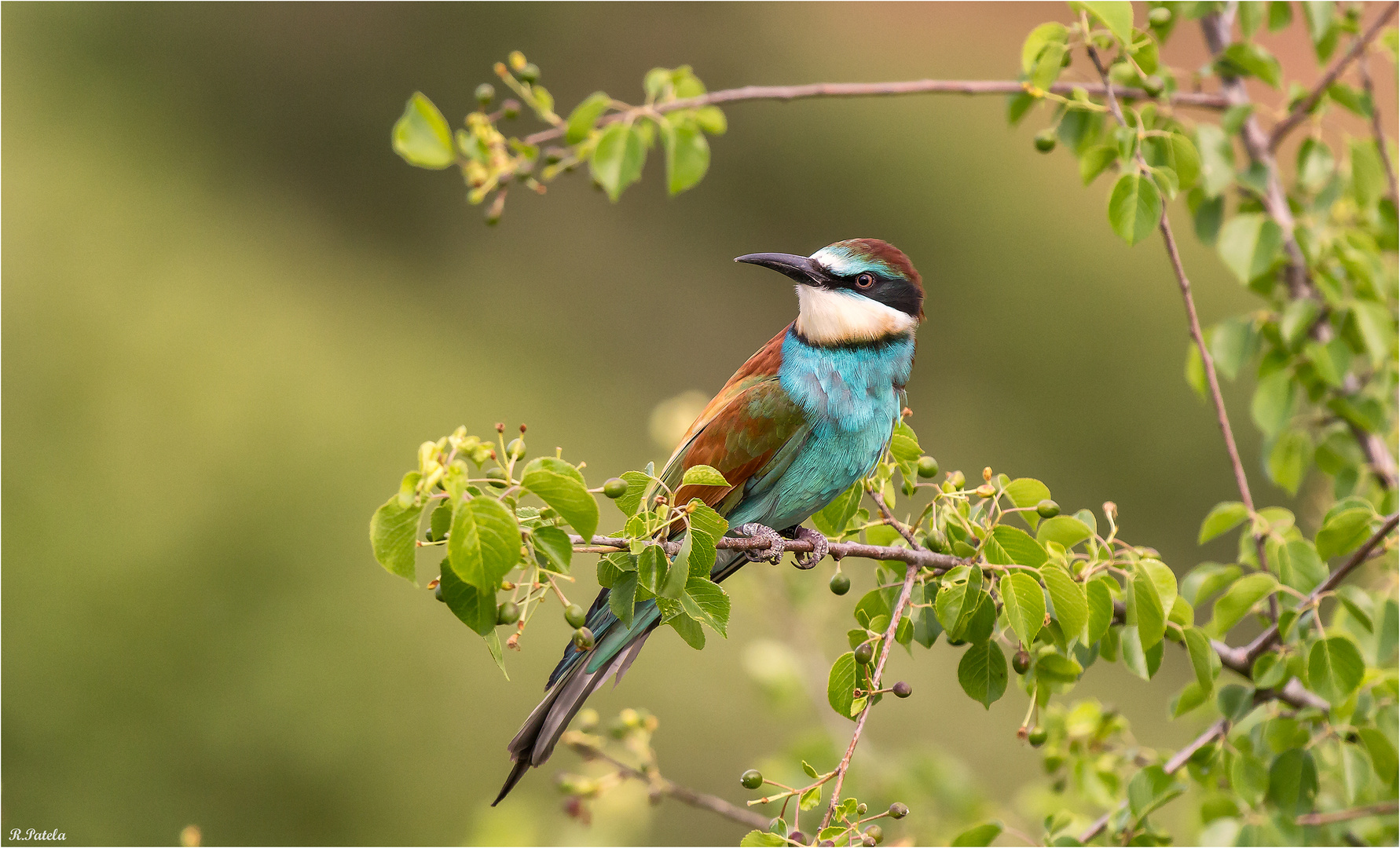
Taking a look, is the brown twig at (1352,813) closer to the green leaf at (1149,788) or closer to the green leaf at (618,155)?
the green leaf at (1149,788)

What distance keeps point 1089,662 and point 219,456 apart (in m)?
4.03

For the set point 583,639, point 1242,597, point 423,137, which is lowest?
point 583,639

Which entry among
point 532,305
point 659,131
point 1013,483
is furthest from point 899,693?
point 532,305

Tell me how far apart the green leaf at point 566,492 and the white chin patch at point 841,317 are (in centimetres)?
94

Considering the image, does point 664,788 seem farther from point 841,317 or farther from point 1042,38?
point 1042,38

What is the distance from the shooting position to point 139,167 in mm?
5750

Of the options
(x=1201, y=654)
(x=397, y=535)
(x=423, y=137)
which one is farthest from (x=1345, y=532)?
(x=423, y=137)

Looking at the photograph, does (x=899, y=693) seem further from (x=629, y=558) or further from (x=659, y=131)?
(x=659, y=131)

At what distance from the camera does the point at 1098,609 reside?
1257 mm

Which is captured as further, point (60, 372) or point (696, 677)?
point (696, 677)

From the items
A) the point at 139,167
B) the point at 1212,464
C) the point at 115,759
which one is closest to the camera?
the point at 115,759

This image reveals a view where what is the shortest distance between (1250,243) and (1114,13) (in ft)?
1.64

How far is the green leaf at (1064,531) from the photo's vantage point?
4.32 feet

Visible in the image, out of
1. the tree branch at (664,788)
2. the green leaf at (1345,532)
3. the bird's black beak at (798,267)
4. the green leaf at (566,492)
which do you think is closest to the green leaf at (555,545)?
the green leaf at (566,492)
